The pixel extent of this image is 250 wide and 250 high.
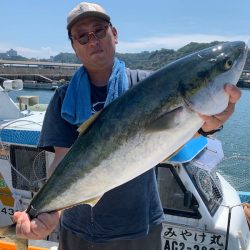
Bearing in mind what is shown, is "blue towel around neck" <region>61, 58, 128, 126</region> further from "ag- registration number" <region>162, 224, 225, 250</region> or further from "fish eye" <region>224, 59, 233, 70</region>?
"ag- registration number" <region>162, 224, 225, 250</region>

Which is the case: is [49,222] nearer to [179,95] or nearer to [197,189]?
[179,95]

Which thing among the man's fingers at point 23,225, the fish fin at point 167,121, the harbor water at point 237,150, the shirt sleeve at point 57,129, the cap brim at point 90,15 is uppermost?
the cap brim at point 90,15

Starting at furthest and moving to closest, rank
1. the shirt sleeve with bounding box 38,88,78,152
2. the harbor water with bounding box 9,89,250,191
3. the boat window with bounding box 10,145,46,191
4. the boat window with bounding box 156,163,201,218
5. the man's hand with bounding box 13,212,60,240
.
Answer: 1. the harbor water with bounding box 9,89,250,191
2. the boat window with bounding box 10,145,46,191
3. the boat window with bounding box 156,163,201,218
4. the shirt sleeve with bounding box 38,88,78,152
5. the man's hand with bounding box 13,212,60,240

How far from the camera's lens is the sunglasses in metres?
2.60

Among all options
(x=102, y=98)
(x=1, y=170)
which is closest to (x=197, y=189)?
(x=102, y=98)

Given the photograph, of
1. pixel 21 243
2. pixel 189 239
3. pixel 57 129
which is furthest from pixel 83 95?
pixel 189 239

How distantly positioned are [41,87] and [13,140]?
5384cm

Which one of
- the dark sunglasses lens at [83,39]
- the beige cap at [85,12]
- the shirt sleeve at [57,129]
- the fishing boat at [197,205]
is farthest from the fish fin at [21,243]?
the fishing boat at [197,205]

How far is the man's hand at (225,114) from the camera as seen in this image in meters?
2.06

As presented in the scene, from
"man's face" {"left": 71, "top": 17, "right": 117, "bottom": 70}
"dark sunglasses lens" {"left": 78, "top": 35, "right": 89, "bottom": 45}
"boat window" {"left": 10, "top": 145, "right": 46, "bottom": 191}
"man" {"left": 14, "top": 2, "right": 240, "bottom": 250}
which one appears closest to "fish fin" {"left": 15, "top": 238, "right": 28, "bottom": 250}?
"man" {"left": 14, "top": 2, "right": 240, "bottom": 250}

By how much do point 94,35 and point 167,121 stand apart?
90 cm

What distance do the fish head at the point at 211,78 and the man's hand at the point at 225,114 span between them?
3 centimetres

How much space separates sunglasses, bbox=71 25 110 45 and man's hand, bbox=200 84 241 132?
0.90 metres

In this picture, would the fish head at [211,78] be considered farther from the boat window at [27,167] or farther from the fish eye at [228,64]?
the boat window at [27,167]
